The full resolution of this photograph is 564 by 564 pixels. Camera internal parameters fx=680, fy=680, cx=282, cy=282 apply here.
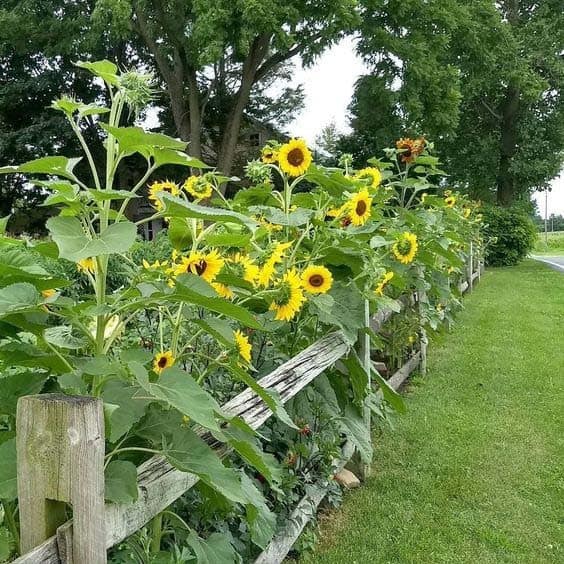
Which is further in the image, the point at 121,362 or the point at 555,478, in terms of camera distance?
the point at 555,478

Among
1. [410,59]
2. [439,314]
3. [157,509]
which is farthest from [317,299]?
[410,59]

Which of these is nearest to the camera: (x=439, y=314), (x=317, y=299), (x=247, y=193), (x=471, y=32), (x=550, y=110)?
(x=317, y=299)

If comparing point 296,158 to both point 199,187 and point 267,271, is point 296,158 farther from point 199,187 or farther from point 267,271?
point 267,271

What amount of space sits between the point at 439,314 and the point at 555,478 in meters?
2.23

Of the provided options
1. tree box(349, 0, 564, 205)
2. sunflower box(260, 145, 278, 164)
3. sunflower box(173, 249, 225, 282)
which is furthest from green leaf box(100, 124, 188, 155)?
tree box(349, 0, 564, 205)

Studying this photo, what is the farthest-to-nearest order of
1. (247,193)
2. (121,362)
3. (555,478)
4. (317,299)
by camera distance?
(555,478) < (247,193) < (317,299) < (121,362)

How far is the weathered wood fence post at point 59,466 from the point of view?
3.23ft

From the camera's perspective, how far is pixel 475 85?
2059cm

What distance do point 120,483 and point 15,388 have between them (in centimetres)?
27

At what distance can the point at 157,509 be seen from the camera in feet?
4.44

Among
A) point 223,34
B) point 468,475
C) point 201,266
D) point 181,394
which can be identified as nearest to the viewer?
point 181,394

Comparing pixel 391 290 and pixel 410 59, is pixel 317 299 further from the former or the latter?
pixel 410 59

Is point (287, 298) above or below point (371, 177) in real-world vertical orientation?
below

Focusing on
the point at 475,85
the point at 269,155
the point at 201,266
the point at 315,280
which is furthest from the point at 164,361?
the point at 475,85
